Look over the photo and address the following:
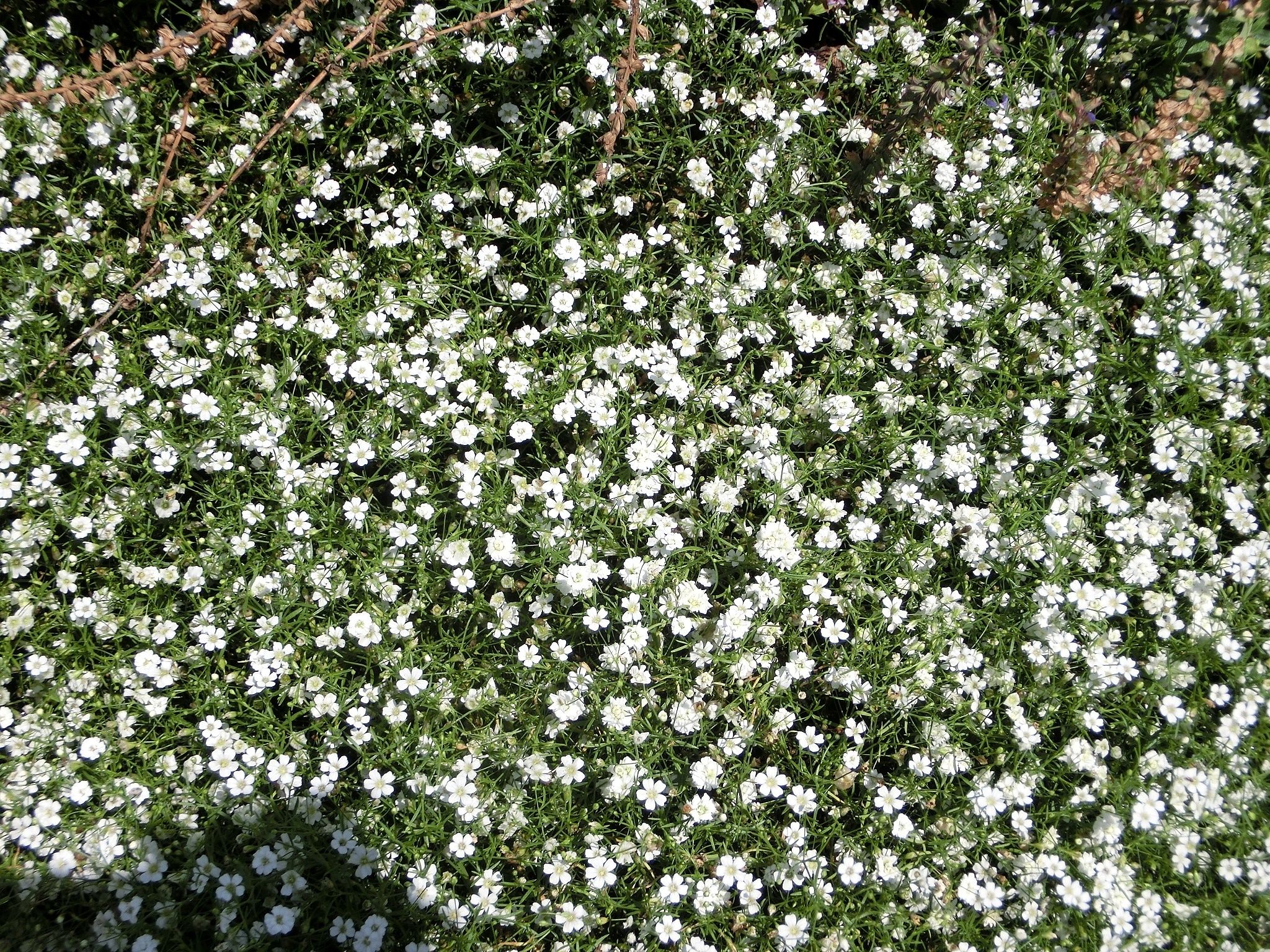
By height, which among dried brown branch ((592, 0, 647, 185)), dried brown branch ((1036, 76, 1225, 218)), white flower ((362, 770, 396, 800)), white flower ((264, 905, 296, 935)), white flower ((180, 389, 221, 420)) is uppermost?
dried brown branch ((1036, 76, 1225, 218))

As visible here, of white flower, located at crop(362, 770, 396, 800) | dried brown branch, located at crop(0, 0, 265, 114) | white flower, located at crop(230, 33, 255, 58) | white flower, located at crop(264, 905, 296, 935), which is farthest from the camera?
white flower, located at crop(230, 33, 255, 58)

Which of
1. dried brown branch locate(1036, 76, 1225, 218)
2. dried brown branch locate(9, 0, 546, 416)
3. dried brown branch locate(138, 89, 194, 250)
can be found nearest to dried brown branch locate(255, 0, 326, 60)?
dried brown branch locate(9, 0, 546, 416)

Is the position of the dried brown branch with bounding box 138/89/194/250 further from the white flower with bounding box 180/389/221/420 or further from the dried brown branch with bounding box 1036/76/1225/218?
the dried brown branch with bounding box 1036/76/1225/218

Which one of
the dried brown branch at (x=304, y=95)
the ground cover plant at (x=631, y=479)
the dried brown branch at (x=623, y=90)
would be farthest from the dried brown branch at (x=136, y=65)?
the dried brown branch at (x=623, y=90)

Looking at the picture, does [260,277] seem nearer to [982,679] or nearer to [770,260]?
[770,260]

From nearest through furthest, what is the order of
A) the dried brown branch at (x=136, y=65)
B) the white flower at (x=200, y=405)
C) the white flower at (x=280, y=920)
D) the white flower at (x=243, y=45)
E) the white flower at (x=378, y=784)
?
the white flower at (x=280, y=920), the white flower at (x=378, y=784), the white flower at (x=200, y=405), the dried brown branch at (x=136, y=65), the white flower at (x=243, y=45)

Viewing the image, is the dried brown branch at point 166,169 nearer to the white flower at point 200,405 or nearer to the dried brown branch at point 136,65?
the dried brown branch at point 136,65

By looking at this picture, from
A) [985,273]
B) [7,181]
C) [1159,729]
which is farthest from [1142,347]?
[7,181]
